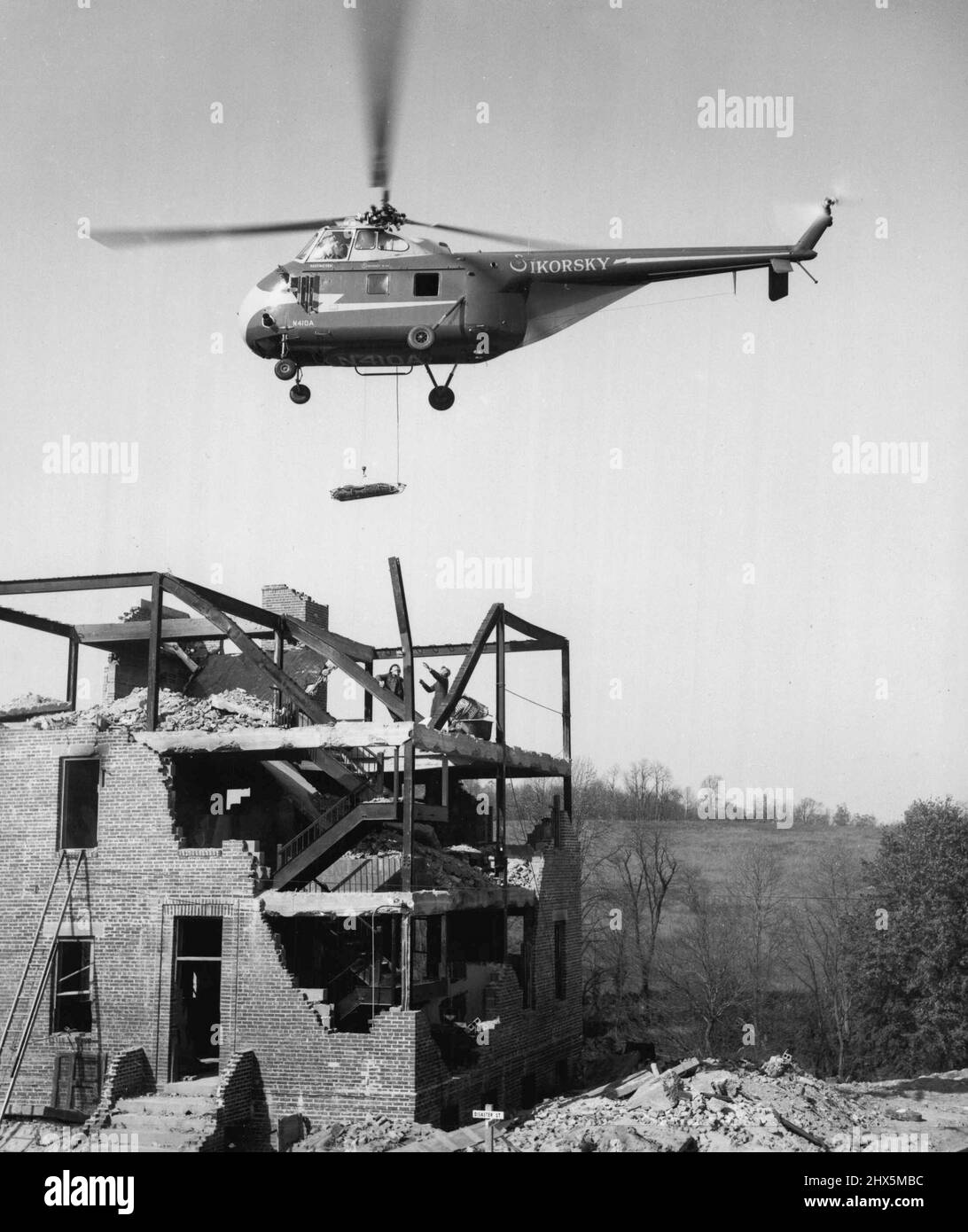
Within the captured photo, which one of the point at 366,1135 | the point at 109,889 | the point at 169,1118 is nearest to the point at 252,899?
the point at 109,889

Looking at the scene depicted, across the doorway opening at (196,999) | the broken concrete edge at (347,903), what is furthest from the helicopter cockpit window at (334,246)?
the doorway opening at (196,999)

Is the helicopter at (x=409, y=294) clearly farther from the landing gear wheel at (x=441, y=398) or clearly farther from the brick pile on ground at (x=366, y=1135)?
the brick pile on ground at (x=366, y=1135)

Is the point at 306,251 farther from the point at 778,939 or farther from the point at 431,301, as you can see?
the point at 778,939

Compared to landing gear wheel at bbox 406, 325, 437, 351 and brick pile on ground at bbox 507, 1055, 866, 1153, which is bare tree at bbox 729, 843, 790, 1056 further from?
landing gear wheel at bbox 406, 325, 437, 351

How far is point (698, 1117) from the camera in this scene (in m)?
21.9

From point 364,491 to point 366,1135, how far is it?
34.3 feet

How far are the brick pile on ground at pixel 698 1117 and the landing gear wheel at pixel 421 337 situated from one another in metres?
13.0

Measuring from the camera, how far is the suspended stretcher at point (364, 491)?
23.6 metres

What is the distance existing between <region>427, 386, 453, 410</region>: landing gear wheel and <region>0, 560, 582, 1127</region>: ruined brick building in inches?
150
